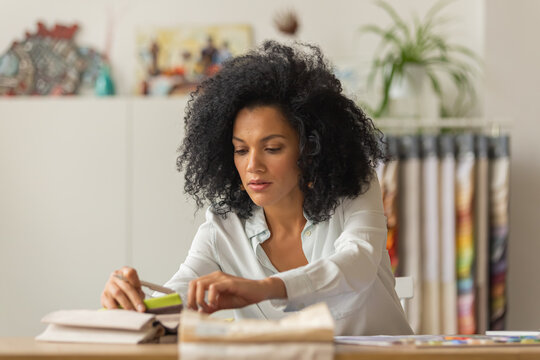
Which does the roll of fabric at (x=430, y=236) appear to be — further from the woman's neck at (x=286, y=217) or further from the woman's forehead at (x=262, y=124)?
the woman's forehead at (x=262, y=124)

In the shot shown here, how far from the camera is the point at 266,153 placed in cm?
154

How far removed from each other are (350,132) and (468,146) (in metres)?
1.44

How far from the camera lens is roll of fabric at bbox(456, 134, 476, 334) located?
2.89 meters

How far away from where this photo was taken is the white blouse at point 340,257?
56.2 inches

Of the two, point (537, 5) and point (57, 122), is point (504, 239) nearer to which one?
point (537, 5)

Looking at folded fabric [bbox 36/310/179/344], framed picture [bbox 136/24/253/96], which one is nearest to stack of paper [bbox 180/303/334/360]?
folded fabric [bbox 36/310/179/344]

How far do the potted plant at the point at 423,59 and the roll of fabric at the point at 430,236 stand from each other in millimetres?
306

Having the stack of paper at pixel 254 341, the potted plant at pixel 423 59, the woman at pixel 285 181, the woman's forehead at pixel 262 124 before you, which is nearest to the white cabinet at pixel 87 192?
the potted plant at pixel 423 59

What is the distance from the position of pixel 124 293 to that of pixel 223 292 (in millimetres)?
208

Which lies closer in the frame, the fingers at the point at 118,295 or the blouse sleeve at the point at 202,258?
the fingers at the point at 118,295

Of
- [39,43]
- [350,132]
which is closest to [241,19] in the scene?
[39,43]

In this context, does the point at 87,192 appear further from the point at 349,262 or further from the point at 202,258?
the point at 349,262

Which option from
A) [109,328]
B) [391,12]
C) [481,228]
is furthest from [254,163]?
[391,12]

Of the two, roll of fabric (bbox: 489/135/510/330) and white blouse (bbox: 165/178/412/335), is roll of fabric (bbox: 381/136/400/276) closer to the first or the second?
roll of fabric (bbox: 489/135/510/330)
